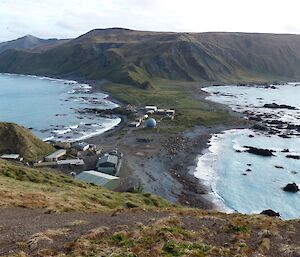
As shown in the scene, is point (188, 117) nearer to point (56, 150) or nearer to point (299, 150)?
point (299, 150)

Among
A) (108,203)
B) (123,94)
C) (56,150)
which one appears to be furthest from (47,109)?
(108,203)

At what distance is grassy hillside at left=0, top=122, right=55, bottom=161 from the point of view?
69312 mm

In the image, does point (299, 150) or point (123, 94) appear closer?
point (299, 150)

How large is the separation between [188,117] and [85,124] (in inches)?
1166

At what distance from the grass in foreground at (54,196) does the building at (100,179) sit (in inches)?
277

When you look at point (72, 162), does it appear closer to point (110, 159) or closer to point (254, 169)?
point (110, 159)

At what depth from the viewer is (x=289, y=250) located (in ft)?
68.9

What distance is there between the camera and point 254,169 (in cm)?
6962

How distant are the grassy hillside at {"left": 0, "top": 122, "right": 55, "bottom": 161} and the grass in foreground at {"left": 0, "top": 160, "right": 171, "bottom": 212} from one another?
2103 centimetres

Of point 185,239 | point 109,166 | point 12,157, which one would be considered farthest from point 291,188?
point 12,157

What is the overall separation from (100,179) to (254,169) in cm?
2783

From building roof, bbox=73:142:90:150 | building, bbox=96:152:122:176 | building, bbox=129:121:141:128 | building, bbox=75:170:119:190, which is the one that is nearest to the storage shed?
building, bbox=96:152:122:176

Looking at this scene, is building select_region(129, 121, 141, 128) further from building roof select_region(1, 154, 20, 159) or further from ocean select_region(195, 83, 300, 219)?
building roof select_region(1, 154, 20, 159)

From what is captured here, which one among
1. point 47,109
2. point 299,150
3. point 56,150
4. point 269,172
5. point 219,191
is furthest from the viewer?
point 47,109
